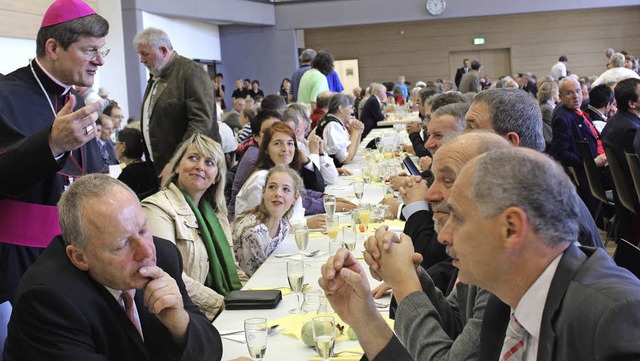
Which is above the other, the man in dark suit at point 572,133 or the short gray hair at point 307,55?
the short gray hair at point 307,55

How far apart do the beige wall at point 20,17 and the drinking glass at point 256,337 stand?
8.76 m

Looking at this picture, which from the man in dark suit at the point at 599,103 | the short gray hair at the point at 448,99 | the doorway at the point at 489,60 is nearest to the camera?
the short gray hair at the point at 448,99

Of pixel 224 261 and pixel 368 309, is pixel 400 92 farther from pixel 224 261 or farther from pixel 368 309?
pixel 368 309

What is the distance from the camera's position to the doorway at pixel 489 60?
20.6 meters

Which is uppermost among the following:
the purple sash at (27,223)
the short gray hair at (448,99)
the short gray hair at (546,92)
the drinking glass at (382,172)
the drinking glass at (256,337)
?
the short gray hair at (546,92)

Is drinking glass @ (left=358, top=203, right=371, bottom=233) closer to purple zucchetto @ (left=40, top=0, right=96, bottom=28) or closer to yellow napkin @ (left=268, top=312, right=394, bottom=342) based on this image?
yellow napkin @ (left=268, top=312, right=394, bottom=342)

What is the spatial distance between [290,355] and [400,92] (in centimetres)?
1438

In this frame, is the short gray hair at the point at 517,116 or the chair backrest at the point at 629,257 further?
the short gray hair at the point at 517,116

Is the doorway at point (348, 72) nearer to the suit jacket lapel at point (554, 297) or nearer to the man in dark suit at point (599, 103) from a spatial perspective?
the man in dark suit at point (599, 103)

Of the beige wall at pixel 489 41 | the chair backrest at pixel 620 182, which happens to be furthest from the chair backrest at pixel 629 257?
the beige wall at pixel 489 41

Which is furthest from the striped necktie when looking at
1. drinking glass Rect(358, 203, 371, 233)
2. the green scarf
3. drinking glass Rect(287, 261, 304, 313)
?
drinking glass Rect(358, 203, 371, 233)

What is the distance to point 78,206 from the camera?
6.32ft

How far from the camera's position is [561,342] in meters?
1.25

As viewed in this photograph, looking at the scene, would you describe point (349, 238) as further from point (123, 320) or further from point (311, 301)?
point (123, 320)
